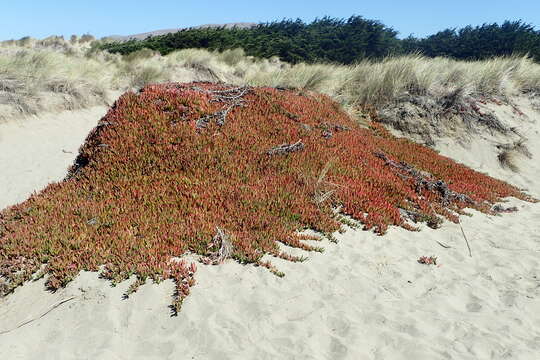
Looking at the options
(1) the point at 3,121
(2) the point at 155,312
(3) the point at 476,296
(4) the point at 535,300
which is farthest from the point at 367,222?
(1) the point at 3,121

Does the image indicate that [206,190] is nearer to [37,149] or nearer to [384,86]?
[37,149]

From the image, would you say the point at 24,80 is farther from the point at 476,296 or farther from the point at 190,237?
the point at 476,296

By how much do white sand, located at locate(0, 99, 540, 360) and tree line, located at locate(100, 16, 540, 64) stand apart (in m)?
30.8

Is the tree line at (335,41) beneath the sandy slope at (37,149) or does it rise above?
above

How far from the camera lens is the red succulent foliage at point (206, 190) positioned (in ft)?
19.9

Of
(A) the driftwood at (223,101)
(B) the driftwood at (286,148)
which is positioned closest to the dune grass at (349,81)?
(A) the driftwood at (223,101)

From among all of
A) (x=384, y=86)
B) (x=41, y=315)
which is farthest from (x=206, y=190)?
(x=384, y=86)

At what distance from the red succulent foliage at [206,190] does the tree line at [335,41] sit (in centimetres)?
2548

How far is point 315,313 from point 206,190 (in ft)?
11.1

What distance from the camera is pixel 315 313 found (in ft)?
17.0

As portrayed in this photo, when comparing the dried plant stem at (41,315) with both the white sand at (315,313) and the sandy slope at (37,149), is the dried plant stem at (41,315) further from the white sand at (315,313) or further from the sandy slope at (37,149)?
the sandy slope at (37,149)

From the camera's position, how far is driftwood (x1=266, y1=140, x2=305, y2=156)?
924 centimetres

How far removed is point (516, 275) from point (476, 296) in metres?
1.22

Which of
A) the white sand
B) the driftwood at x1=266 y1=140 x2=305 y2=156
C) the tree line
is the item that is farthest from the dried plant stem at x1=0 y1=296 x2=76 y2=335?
the tree line
